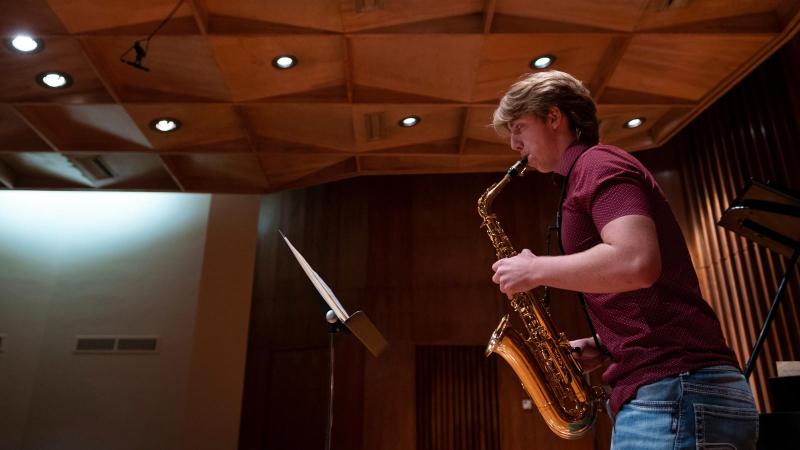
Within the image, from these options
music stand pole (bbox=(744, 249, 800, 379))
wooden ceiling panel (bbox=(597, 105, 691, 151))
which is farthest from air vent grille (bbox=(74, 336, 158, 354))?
music stand pole (bbox=(744, 249, 800, 379))

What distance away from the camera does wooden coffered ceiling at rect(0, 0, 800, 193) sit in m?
3.82

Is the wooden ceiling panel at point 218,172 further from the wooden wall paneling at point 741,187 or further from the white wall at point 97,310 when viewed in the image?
the wooden wall paneling at point 741,187

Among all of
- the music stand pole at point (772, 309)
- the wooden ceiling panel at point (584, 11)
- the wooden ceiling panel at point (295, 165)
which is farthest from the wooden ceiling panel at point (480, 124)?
the music stand pole at point (772, 309)

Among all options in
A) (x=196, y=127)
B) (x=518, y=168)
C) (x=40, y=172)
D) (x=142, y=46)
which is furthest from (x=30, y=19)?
(x=518, y=168)

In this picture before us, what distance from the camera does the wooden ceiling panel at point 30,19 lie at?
3.68 m

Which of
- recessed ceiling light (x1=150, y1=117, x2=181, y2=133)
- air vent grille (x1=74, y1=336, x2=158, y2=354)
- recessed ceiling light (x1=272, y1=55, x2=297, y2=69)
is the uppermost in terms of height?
recessed ceiling light (x1=272, y1=55, x2=297, y2=69)

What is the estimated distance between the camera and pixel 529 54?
4.17 m

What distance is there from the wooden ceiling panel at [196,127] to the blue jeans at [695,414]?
413 cm

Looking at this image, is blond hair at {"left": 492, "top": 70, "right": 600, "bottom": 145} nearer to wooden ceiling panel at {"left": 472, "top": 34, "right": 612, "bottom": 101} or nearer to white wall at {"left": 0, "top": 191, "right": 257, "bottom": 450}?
wooden ceiling panel at {"left": 472, "top": 34, "right": 612, "bottom": 101}

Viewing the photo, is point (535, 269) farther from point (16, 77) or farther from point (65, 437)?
point (65, 437)

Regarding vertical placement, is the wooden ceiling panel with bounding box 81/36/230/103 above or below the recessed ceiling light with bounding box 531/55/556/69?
below

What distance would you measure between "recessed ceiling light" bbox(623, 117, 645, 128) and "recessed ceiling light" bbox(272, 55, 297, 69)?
280cm

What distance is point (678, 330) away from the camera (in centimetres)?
122

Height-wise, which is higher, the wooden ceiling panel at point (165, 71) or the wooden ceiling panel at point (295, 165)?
the wooden ceiling panel at point (165, 71)
